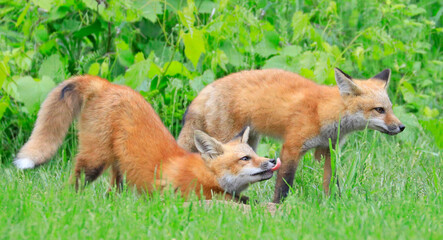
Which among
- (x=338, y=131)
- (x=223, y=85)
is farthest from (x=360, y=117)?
(x=223, y=85)

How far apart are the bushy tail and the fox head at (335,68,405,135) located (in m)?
2.38

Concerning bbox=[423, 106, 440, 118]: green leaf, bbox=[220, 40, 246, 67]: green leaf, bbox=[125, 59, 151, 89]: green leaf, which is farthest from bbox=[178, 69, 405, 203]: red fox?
bbox=[423, 106, 440, 118]: green leaf

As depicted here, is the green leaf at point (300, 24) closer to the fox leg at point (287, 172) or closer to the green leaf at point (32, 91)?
the fox leg at point (287, 172)

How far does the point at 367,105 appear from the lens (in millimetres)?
5695

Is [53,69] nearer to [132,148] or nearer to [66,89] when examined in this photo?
[66,89]

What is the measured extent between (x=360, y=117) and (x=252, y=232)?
228cm

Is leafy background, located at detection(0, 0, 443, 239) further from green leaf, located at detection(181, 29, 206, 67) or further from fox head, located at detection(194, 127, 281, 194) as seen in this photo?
fox head, located at detection(194, 127, 281, 194)

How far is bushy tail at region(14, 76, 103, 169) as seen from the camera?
5242mm

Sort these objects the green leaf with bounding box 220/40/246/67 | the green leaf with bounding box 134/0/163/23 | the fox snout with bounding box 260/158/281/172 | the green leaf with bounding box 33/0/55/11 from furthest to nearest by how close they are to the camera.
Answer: the green leaf with bounding box 220/40/246/67
the green leaf with bounding box 134/0/163/23
the green leaf with bounding box 33/0/55/11
the fox snout with bounding box 260/158/281/172

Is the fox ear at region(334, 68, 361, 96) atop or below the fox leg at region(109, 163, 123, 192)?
atop

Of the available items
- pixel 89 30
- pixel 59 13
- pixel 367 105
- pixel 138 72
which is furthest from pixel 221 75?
pixel 367 105

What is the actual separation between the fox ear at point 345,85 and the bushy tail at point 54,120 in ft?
7.59

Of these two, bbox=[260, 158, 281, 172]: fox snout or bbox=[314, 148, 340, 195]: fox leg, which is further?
bbox=[314, 148, 340, 195]: fox leg

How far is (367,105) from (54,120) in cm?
285
